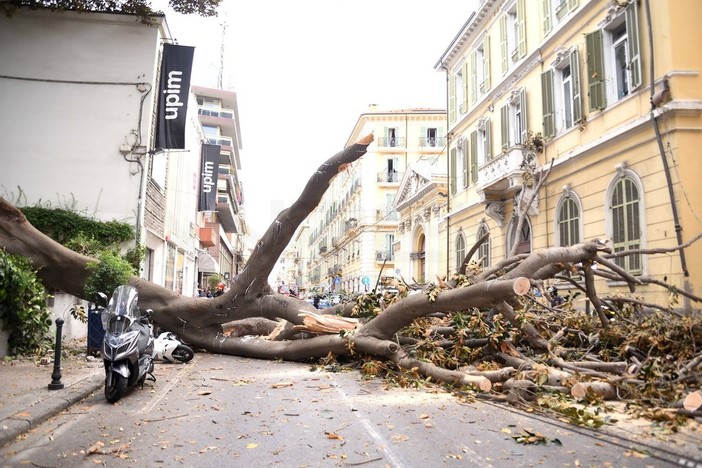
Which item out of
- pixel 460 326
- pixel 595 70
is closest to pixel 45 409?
pixel 460 326

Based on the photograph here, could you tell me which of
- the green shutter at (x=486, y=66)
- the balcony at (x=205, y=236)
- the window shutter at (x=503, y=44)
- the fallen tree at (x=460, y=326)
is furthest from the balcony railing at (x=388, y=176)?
the fallen tree at (x=460, y=326)

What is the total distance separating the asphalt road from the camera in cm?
461

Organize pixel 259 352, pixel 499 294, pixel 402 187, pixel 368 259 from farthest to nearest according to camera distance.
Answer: pixel 368 259 < pixel 402 187 < pixel 259 352 < pixel 499 294

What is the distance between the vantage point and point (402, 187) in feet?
143

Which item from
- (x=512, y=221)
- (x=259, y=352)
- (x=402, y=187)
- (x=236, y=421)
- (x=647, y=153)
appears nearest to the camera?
(x=236, y=421)

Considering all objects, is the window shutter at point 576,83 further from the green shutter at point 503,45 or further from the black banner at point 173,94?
the black banner at point 173,94

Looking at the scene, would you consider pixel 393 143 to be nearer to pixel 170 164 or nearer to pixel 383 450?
pixel 170 164

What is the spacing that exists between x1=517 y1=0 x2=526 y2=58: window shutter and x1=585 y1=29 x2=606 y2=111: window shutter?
4.67 metres

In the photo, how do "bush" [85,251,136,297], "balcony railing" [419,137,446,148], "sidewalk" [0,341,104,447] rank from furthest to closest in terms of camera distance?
"balcony railing" [419,137,446,148] → "bush" [85,251,136,297] → "sidewalk" [0,341,104,447]

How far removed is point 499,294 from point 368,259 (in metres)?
49.4

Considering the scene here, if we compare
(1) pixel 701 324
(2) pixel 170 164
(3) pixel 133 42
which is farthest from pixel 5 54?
(1) pixel 701 324

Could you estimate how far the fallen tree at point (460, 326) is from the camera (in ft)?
23.6

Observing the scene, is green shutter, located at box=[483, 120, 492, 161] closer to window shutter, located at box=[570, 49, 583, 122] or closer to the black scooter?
window shutter, located at box=[570, 49, 583, 122]

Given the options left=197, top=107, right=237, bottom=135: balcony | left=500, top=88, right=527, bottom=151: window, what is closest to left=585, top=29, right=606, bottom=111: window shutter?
left=500, top=88, right=527, bottom=151: window
